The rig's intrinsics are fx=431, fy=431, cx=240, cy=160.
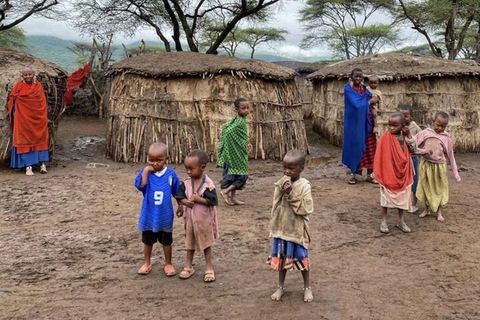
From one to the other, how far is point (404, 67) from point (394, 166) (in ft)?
22.0

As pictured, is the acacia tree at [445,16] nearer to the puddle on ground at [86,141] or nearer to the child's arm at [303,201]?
the puddle on ground at [86,141]

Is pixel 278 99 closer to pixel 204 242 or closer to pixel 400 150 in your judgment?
pixel 400 150

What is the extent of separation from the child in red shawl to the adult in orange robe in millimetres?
6002

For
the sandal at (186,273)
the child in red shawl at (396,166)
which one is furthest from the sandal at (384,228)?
the sandal at (186,273)

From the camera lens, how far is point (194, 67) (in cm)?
904

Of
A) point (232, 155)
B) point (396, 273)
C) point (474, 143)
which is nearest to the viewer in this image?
point (396, 273)

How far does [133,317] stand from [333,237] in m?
2.45

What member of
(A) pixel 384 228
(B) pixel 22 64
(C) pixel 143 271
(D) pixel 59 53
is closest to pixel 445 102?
(A) pixel 384 228

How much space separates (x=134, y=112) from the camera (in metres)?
9.05

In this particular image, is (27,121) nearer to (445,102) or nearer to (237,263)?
(237,263)

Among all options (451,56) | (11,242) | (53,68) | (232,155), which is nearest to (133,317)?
(11,242)

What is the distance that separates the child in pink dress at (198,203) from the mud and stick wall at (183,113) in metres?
5.57

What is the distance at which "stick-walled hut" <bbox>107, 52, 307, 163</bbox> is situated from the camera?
8.97 metres

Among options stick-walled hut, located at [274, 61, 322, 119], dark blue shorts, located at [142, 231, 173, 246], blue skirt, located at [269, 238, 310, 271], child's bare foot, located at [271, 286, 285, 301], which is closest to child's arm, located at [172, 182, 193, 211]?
dark blue shorts, located at [142, 231, 173, 246]
